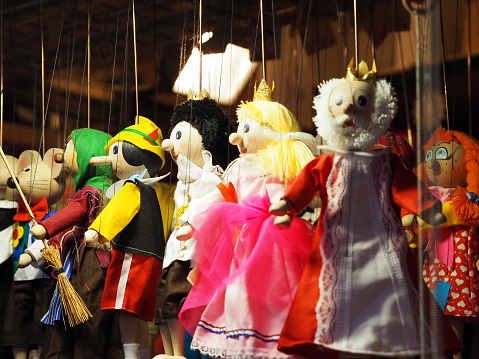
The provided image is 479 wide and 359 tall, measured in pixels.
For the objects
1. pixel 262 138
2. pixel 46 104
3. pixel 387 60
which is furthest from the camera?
pixel 46 104

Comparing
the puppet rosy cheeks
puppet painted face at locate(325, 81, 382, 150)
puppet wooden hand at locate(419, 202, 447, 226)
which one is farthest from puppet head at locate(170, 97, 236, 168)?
puppet wooden hand at locate(419, 202, 447, 226)

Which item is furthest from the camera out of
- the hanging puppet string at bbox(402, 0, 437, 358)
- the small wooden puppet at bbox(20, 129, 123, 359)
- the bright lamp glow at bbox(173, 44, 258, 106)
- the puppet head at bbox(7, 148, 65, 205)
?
the puppet head at bbox(7, 148, 65, 205)

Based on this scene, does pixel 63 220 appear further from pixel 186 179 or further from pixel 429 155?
pixel 429 155

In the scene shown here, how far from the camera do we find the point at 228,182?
9.48 feet

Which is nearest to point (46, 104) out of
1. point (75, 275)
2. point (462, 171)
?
point (75, 275)

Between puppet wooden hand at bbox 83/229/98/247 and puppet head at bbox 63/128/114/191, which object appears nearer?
puppet wooden hand at bbox 83/229/98/247

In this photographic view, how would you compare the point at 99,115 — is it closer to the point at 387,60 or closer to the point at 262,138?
the point at 262,138

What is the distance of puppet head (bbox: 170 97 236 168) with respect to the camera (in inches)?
121

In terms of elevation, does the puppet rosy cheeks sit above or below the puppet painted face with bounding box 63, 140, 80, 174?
below

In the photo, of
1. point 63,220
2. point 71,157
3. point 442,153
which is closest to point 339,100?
point 442,153

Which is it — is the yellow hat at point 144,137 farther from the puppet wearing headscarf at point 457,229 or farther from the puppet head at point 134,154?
the puppet wearing headscarf at point 457,229

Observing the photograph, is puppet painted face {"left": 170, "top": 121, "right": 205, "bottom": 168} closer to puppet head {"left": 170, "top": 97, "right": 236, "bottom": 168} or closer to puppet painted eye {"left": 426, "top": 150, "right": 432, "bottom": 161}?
puppet head {"left": 170, "top": 97, "right": 236, "bottom": 168}

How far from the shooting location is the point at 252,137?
2848 mm

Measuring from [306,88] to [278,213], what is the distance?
107 centimetres
